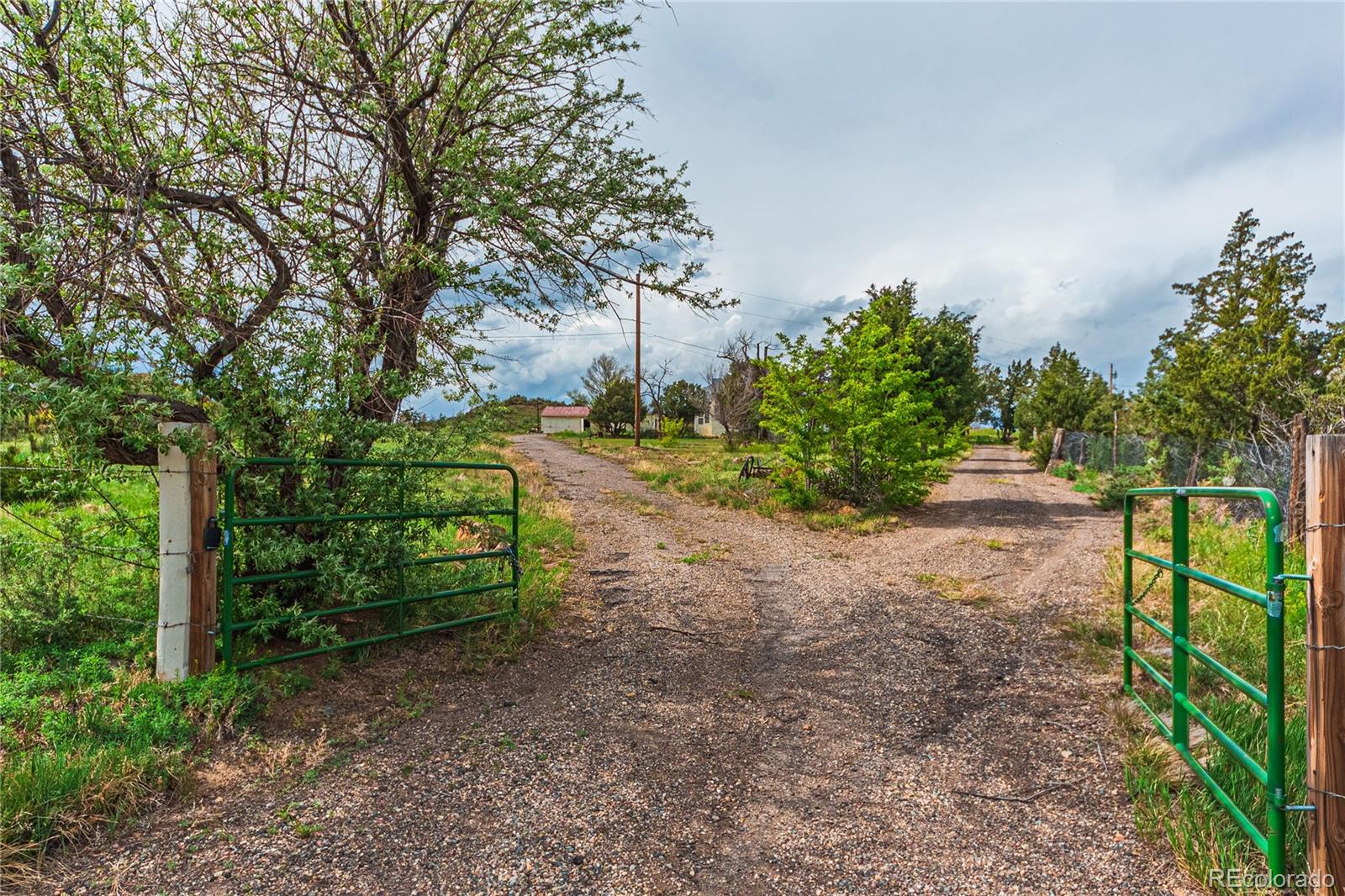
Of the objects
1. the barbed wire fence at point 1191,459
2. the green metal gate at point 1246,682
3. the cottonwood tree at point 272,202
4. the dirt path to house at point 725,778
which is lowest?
the dirt path to house at point 725,778

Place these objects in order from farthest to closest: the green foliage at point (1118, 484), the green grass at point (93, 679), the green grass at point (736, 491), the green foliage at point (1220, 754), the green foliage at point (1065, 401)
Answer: the green foliage at point (1065, 401), the green foliage at point (1118, 484), the green grass at point (736, 491), the green grass at point (93, 679), the green foliage at point (1220, 754)

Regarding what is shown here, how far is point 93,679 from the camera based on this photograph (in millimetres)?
3855

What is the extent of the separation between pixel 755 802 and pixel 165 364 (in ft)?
14.2

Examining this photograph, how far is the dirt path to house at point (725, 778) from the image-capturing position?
272cm

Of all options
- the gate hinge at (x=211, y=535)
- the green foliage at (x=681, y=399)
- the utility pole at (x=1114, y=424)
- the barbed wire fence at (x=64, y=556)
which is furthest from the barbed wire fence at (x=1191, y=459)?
the green foliage at (x=681, y=399)

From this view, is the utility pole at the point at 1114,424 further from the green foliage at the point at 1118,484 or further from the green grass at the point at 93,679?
the green grass at the point at 93,679

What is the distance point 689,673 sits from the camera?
502cm

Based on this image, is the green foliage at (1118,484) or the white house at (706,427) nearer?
the green foliage at (1118,484)

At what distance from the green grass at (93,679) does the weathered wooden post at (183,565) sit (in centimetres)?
17

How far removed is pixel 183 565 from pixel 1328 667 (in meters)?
5.59

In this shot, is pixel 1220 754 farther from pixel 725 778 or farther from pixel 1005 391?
pixel 1005 391

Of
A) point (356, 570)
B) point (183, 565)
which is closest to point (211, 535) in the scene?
point (183, 565)

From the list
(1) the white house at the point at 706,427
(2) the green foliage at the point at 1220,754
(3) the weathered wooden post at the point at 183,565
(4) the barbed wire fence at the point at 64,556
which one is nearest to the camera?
(2) the green foliage at the point at 1220,754

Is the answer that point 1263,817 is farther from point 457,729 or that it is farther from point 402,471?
point 402,471
